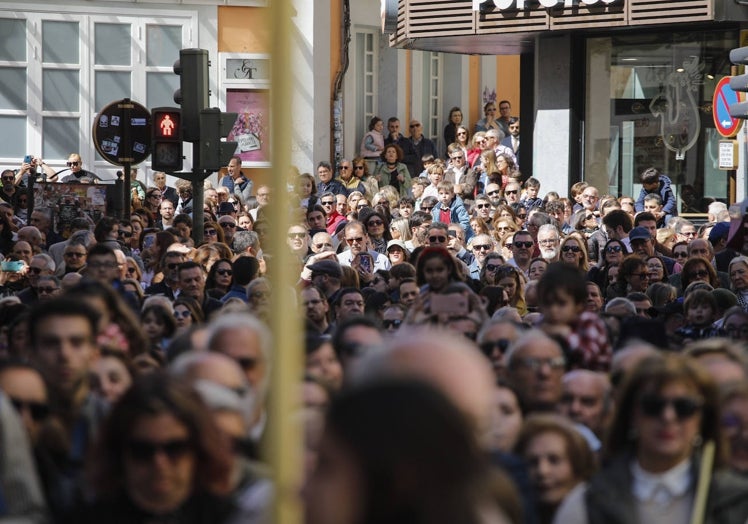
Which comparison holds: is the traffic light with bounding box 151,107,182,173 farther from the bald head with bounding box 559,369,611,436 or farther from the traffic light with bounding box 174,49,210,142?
the bald head with bounding box 559,369,611,436

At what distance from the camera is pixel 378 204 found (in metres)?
19.4

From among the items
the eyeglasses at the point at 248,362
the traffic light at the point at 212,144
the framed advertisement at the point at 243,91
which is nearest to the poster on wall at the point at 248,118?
the framed advertisement at the point at 243,91

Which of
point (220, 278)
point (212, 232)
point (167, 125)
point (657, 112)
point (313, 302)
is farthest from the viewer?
point (657, 112)

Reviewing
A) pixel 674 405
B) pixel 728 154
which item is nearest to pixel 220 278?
pixel 674 405

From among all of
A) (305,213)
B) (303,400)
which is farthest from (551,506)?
(305,213)

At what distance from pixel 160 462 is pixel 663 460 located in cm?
151

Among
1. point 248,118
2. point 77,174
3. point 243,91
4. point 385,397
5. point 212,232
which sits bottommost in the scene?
point 212,232

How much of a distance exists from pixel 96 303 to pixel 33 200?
41.3ft

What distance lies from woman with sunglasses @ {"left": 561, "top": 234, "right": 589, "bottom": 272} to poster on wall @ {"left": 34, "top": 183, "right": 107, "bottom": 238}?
6.32 metres

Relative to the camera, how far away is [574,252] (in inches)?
541

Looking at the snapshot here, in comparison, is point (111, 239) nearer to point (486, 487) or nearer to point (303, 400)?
point (303, 400)

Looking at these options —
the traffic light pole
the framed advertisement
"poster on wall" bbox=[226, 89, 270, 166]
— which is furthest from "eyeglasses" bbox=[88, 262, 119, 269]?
the framed advertisement

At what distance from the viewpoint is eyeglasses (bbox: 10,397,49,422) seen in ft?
17.2

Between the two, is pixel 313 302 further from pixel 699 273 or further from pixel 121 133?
pixel 121 133
